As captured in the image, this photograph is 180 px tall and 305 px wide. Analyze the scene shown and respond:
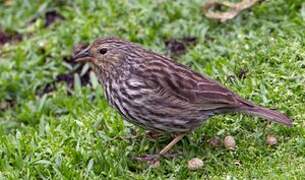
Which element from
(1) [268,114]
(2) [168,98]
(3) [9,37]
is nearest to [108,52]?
(2) [168,98]

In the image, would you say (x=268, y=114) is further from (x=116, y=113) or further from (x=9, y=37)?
(x=9, y=37)

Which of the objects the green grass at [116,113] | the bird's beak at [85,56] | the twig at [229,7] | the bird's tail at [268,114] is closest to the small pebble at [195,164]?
the green grass at [116,113]

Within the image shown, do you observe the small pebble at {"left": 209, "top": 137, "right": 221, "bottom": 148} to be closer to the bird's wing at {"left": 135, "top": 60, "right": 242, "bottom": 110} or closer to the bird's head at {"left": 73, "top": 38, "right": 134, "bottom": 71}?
the bird's wing at {"left": 135, "top": 60, "right": 242, "bottom": 110}

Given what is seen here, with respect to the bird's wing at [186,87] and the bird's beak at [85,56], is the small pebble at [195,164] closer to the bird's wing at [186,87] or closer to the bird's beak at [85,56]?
the bird's wing at [186,87]

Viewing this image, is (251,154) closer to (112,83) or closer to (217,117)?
(217,117)

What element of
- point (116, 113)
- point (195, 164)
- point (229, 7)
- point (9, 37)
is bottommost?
point (195, 164)

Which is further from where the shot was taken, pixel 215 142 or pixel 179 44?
pixel 179 44

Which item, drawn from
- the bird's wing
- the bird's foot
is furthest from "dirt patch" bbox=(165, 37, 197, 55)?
the bird's wing
